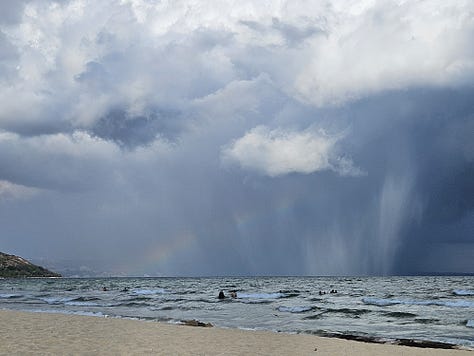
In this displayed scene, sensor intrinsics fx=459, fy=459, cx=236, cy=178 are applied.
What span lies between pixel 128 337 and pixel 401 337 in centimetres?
1394

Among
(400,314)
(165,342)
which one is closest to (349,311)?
(400,314)

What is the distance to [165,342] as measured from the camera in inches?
770

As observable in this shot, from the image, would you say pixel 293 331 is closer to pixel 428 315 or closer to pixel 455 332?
pixel 455 332

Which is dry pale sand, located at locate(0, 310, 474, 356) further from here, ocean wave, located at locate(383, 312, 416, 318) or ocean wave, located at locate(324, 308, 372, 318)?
ocean wave, located at locate(324, 308, 372, 318)

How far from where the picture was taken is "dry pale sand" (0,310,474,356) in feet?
56.6

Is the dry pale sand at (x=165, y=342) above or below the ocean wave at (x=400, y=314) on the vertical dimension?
below

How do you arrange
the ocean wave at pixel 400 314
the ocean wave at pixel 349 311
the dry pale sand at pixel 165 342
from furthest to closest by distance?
the ocean wave at pixel 349 311
the ocean wave at pixel 400 314
the dry pale sand at pixel 165 342

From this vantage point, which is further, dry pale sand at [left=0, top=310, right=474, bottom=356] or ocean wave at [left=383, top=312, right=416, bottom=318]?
ocean wave at [left=383, top=312, right=416, bottom=318]

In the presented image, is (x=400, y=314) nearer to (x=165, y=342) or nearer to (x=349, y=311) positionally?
(x=349, y=311)

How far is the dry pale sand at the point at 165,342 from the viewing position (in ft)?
56.6

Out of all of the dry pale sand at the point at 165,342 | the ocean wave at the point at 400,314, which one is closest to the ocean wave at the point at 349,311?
the ocean wave at the point at 400,314

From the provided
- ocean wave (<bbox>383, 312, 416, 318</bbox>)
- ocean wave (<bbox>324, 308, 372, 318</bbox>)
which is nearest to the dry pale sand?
ocean wave (<bbox>383, 312, 416, 318</bbox>)

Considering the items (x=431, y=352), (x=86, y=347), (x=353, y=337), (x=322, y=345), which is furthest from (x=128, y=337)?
(x=431, y=352)

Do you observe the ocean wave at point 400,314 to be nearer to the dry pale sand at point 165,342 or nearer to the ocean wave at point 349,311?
the ocean wave at point 349,311
